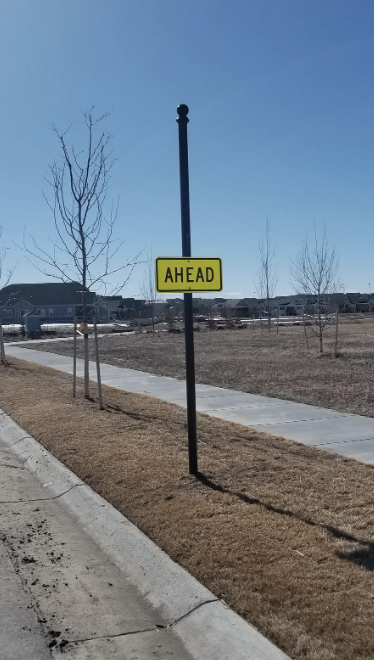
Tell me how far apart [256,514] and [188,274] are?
93.9 inches

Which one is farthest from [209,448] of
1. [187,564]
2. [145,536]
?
[187,564]

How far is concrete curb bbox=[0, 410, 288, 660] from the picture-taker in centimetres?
348

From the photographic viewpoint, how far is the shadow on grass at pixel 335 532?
4324 mm

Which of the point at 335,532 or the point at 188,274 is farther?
the point at 188,274

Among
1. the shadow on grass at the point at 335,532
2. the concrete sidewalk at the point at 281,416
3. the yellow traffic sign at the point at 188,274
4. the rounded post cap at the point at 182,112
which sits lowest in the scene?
the concrete sidewalk at the point at 281,416

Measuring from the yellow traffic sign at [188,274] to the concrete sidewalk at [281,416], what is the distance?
2577 mm

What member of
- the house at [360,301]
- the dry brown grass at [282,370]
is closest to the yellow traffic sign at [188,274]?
the dry brown grass at [282,370]

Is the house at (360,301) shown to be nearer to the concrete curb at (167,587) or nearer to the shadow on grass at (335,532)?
the shadow on grass at (335,532)

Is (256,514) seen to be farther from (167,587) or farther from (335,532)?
(167,587)

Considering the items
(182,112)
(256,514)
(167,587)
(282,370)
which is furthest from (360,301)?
(167,587)

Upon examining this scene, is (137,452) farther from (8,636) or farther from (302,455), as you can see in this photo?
(8,636)

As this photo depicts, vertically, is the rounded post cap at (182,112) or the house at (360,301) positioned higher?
the rounded post cap at (182,112)

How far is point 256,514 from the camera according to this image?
5.24 m

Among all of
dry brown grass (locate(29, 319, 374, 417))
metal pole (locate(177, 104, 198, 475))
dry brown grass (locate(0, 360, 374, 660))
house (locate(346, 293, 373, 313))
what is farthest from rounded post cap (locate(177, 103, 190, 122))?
house (locate(346, 293, 373, 313))
